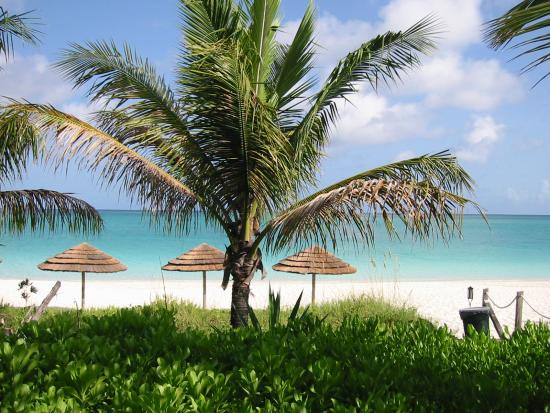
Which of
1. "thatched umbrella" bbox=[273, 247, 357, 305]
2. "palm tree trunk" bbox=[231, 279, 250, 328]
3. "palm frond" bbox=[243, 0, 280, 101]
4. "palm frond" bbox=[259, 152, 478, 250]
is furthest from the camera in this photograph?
"thatched umbrella" bbox=[273, 247, 357, 305]

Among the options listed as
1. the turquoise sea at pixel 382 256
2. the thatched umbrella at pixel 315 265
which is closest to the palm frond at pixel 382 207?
the thatched umbrella at pixel 315 265

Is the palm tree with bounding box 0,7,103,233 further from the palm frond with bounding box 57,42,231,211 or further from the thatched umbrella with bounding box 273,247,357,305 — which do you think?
the thatched umbrella with bounding box 273,247,357,305

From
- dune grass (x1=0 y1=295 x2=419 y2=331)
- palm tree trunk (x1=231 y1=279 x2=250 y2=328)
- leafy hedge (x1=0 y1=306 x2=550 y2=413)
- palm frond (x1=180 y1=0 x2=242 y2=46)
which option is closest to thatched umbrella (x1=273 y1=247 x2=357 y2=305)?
dune grass (x1=0 y1=295 x2=419 y2=331)

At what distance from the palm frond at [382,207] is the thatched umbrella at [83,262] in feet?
24.9

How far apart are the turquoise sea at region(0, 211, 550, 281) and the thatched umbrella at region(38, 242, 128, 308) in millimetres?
12906

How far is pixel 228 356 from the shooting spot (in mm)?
3727

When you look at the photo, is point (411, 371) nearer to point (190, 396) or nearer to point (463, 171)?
point (190, 396)

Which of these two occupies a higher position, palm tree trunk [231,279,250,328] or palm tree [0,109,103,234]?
palm tree [0,109,103,234]

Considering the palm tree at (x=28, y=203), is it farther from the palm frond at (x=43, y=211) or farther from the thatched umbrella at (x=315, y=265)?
the thatched umbrella at (x=315, y=265)

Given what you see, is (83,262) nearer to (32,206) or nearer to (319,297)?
(32,206)

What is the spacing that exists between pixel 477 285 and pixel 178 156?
2260 centimetres

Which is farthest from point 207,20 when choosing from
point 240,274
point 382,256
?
point 382,256

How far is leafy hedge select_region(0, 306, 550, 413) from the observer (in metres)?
2.81

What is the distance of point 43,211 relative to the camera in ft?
28.7
